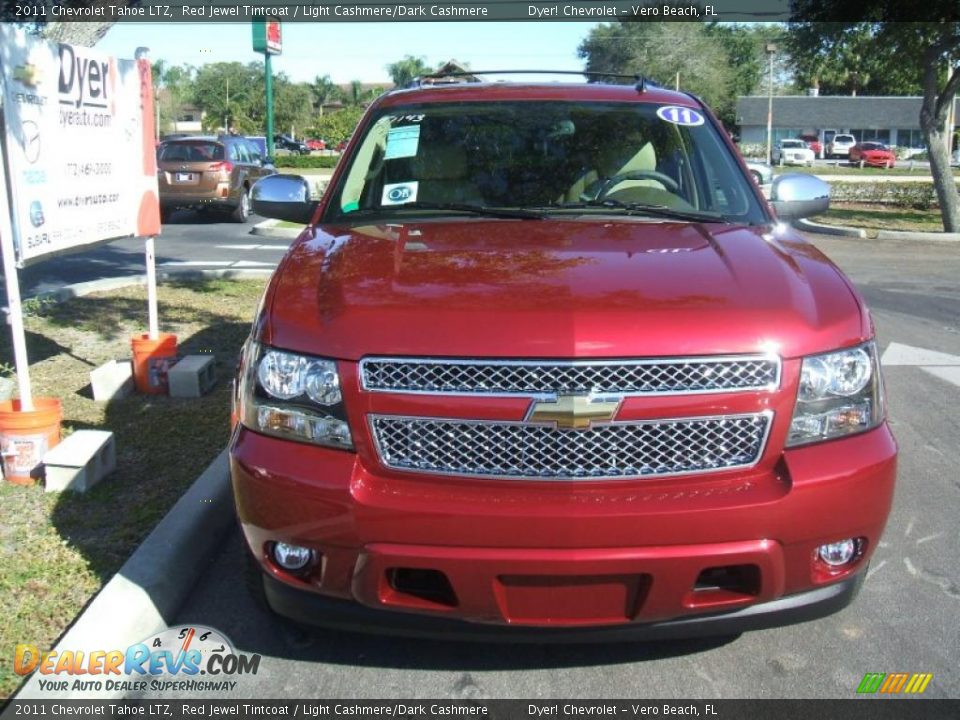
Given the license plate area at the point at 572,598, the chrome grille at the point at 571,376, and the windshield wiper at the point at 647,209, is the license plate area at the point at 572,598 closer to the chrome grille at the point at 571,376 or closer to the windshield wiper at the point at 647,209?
the chrome grille at the point at 571,376

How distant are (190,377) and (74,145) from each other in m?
1.46

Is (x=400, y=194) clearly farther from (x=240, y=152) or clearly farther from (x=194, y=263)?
(x=240, y=152)

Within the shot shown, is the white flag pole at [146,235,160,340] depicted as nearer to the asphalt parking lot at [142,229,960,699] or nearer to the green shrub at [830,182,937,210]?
the asphalt parking lot at [142,229,960,699]

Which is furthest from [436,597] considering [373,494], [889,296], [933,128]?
[933,128]

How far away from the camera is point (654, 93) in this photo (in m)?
4.62

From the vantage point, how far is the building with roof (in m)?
79.9

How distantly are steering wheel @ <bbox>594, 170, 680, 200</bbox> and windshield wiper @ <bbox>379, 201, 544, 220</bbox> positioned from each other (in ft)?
1.62

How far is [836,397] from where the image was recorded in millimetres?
2820

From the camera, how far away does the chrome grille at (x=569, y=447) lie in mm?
2684

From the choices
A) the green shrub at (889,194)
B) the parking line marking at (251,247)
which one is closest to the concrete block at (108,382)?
the parking line marking at (251,247)

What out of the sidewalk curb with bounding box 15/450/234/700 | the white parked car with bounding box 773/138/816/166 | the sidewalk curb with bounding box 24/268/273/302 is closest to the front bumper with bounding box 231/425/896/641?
the sidewalk curb with bounding box 15/450/234/700

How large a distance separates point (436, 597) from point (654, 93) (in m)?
2.84

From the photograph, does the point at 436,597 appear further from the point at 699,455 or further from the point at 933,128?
the point at 933,128

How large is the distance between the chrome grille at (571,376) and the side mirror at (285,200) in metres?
2.05
